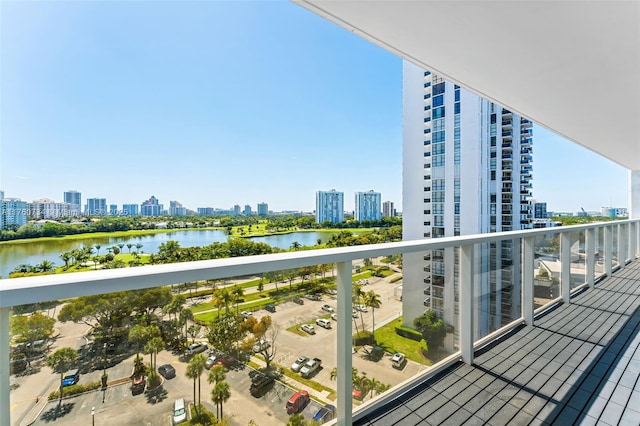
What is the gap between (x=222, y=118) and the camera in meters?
36.5

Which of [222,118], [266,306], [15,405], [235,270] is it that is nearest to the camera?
[15,405]

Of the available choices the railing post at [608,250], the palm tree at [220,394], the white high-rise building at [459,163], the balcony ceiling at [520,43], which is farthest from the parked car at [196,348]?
the white high-rise building at [459,163]

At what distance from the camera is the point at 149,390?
917mm

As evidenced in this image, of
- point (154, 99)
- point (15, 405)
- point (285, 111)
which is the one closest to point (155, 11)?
point (154, 99)

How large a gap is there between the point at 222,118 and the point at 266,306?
3967 centimetres

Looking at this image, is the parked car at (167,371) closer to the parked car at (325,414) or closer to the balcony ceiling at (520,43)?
the parked car at (325,414)

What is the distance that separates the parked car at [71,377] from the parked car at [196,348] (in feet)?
0.99

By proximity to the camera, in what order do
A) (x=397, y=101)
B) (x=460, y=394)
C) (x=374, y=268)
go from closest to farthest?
(x=374, y=268) → (x=460, y=394) → (x=397, y=101)

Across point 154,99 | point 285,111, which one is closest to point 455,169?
point 285,111

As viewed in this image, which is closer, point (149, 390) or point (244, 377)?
point (149, 390)

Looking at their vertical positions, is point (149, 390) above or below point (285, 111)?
below

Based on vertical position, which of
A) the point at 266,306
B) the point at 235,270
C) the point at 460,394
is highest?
the point at 235,270

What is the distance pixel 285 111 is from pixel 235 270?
131ft

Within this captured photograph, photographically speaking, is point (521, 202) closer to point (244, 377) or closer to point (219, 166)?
point (244, 377)
